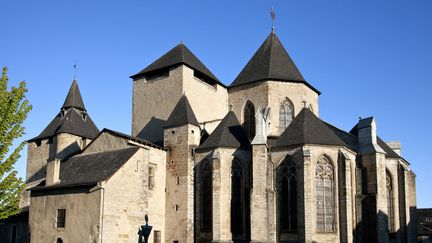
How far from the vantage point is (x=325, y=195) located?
84.8 ft

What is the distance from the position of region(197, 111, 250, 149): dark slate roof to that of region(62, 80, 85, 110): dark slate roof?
1653 centimetres

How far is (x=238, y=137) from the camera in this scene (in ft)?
93.0

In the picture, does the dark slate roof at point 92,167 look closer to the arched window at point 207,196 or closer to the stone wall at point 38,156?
the arched window at point 207,196

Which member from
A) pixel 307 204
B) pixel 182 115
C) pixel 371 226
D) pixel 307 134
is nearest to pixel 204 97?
pixel 182 115

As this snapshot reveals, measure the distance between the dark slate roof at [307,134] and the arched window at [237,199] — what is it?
8.61 feet

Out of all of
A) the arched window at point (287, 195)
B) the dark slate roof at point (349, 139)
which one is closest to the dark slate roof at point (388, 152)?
the dark slate roof at point (349, 139)

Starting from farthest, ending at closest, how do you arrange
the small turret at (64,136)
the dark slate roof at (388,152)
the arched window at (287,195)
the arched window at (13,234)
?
1. the small turret at (64,136)
2. the arched window at (13,234)
3. the dark slate roof at (388,152)
4. the arched window at (287,195)

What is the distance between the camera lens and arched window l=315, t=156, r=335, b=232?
25.4 m

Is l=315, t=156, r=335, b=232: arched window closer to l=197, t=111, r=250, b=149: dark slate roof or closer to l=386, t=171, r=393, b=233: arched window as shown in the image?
l=197, t=111, r=250, b=149: dark slate roof

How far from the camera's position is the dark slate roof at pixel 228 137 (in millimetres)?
27734

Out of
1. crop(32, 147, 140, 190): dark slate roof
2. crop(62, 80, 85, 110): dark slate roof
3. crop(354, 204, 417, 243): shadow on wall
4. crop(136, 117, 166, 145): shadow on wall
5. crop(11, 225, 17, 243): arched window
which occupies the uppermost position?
crop(62, 80, 85, 110): dark slate roof

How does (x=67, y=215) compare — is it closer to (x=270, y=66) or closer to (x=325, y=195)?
(x=325, y=195)

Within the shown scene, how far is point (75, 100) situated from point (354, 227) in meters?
25.6

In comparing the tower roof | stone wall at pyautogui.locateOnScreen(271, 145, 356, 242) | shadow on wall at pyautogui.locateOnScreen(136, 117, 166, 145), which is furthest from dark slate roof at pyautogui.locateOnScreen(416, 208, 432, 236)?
the tower roof
